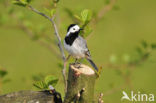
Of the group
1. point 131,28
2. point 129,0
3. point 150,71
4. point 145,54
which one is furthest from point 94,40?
point 145,54

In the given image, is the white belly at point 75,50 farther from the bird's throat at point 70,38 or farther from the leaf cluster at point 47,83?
the leaf cluster at point 47,83

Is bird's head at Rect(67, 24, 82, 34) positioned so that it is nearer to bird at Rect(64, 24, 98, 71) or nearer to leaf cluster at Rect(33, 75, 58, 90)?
bird at Rect(64, 24, 98, 71)

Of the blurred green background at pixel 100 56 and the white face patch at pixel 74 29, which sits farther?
the blurred green background at pixel 100 56

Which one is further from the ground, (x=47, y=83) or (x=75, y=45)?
(x=75, y=45)

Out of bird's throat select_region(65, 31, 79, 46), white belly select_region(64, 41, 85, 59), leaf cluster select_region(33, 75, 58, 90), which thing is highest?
bird's throat select_region(65, 31, 79, 46)

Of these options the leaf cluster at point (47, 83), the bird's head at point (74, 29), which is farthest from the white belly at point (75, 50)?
the leaf cluster at point (47, 83)

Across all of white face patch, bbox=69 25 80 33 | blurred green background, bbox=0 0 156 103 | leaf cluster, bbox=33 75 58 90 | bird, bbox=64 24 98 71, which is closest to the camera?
leaf cluster, bbox=33 75 58 90

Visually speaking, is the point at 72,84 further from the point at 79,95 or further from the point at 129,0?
the point at 129,0

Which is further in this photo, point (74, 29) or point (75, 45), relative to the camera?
point (75, 45)

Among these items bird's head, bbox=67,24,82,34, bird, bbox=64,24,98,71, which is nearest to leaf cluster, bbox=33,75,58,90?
bird's head, bbox=67,24,82,34

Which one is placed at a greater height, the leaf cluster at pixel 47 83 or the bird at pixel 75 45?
the bird at pixel 75 45

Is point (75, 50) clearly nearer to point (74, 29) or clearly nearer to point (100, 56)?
point (74, 29)

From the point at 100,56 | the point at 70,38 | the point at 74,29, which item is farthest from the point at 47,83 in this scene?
the point at 100,56

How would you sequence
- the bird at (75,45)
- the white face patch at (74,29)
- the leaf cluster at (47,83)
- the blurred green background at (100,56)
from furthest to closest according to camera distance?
the blurred green background at (100,56), the bird at (75,45), the white face patch at (74,29), the leaf cluster at (47,83)
